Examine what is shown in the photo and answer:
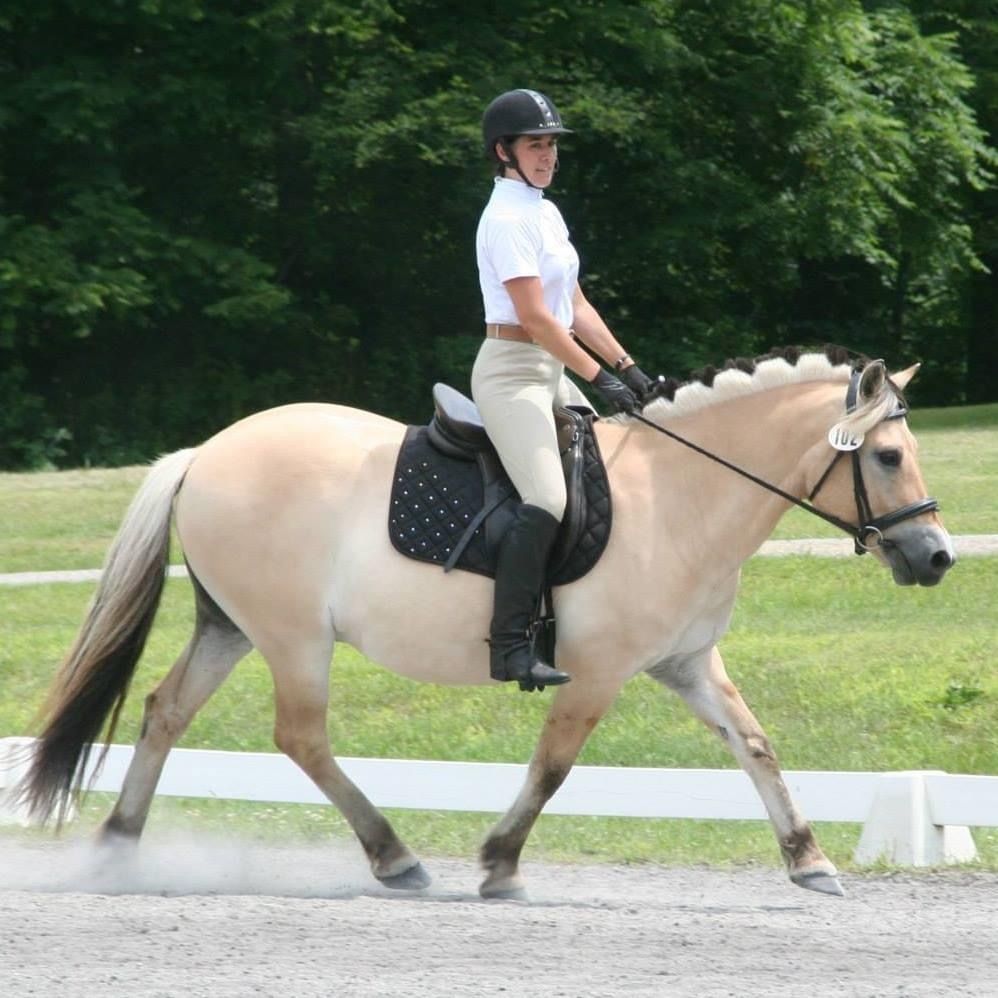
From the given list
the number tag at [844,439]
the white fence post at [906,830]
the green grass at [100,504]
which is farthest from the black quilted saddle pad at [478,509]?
the green grass at [100,504]

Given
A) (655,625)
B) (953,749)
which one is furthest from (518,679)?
(953,749)

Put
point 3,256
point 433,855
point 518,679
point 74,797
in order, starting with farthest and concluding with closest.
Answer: point 3,256, point 433,855, point 74,797, point 518,679

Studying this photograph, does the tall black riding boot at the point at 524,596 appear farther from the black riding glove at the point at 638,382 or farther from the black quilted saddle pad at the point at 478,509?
the black riding glove at the point at 638,382

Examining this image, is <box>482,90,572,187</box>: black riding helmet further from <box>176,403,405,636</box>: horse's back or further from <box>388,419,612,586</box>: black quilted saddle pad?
<box>176,403,405,636</box>: horse's back

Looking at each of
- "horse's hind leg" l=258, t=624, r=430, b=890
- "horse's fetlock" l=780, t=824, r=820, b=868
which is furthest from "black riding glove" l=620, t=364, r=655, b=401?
"horse's fetlock" l=780, t=824, r=820, b=868

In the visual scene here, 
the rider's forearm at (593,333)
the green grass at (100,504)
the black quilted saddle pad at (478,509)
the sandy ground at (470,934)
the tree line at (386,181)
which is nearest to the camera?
the sandy ground at (470,934)

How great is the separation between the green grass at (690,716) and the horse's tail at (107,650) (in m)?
1.03

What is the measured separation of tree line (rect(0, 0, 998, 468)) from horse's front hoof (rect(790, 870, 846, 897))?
17597 millimetres

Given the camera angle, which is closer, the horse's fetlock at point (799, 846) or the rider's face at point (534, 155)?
the rider's face at point (534, 155)

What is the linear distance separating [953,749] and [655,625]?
3.00 m

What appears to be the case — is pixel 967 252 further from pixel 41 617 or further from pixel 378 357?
pixel 41 617

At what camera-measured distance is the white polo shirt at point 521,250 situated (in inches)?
227

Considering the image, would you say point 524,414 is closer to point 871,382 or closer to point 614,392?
point 614,392

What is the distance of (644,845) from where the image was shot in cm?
723
